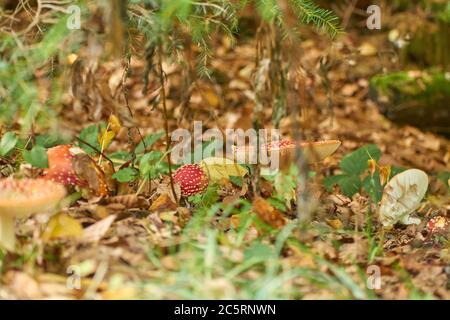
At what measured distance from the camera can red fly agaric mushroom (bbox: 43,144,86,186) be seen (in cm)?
244

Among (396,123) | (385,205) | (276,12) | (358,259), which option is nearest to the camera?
(358,259)

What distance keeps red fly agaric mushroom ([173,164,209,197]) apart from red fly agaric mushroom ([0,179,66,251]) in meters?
0.64

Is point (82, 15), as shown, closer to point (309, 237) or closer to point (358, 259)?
point (309, 237)

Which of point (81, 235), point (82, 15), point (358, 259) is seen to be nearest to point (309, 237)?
point (358, 259)

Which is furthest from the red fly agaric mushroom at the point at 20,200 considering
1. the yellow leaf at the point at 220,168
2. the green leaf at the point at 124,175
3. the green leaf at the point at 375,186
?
the green leaf at the point at 375,186

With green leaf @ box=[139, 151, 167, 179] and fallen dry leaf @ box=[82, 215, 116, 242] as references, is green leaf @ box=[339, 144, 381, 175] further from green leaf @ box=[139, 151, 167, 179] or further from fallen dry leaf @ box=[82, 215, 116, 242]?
fallen dry leaf @ box=[82, 215, 116, 242]

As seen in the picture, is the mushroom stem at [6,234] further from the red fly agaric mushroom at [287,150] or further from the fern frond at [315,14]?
the fern frond at [315,14]

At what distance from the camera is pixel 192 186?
2643 millimetres

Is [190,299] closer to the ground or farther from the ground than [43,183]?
closer to the ground

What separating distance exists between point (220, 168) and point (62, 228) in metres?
0.80

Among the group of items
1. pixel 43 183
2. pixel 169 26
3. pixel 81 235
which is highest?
pixel 169 26

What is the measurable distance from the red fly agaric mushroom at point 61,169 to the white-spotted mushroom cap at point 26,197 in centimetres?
36

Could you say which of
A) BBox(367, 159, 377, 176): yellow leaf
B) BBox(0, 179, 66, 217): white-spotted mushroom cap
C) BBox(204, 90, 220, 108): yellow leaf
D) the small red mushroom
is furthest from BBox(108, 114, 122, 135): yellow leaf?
BBox(204, 90, 220, 108): yellow leaf

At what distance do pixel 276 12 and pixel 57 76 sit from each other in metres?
0.85
